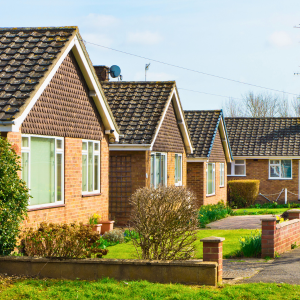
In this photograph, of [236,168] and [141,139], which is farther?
[236,168]

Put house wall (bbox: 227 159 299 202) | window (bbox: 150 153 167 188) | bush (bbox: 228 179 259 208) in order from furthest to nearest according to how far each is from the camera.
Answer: house wall (bbox: 227 159 299 202) < bush (bbox: 228 179 259 208) < window (bbox: 150 153 167 188)

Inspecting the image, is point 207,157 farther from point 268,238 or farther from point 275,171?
point 268,238

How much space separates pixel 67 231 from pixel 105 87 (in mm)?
13375

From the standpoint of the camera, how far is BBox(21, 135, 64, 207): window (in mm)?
12852

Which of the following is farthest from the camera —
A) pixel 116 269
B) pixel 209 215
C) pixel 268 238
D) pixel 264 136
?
pixel 264 136

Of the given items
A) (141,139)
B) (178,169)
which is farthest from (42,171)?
(178,169)

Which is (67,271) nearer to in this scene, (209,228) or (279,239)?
(279,239)

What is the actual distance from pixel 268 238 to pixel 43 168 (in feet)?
19.3

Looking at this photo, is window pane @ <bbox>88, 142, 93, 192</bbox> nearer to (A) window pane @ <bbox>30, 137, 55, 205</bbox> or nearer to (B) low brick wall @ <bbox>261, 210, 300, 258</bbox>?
(A) window pane @ <bbox>30, 137, 55, 205</bbox>

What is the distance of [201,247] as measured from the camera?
1446 centimetres

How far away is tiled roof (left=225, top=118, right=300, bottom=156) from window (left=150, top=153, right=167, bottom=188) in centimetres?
1496

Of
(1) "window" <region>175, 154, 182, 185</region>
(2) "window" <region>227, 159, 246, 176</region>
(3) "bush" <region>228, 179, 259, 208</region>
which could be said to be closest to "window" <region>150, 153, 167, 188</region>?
(1) "window" <region>175, 154, 182, 185</region>

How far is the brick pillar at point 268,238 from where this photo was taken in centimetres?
1266

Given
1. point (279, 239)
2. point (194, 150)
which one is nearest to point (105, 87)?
point (194, 150)
